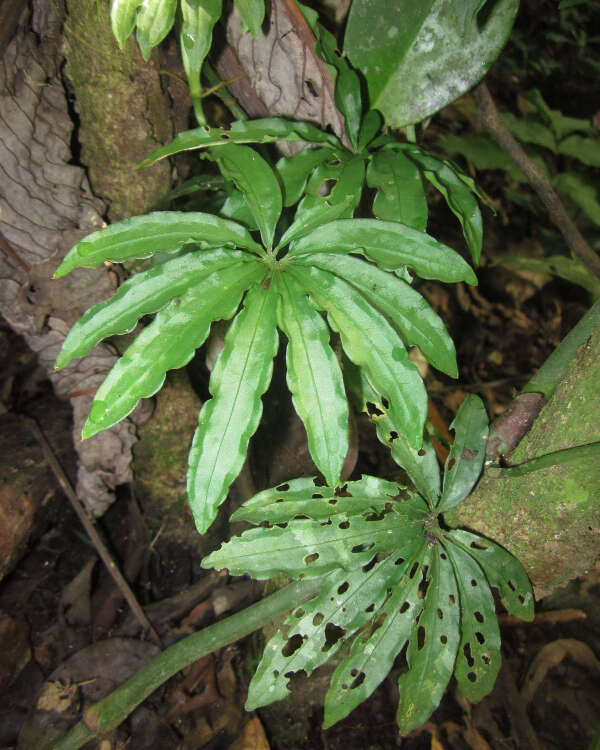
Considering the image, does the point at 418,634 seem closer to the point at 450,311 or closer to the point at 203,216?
the point at 203,216

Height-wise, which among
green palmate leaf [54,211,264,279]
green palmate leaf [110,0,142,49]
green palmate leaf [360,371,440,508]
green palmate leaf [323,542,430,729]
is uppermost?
green palmate leaf [110,0,142,49]

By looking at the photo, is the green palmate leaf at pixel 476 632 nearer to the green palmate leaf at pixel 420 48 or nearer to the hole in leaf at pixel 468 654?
the hole in leaf at pixel 468 654

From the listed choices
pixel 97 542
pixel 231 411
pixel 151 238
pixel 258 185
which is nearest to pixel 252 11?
pixel 258 185

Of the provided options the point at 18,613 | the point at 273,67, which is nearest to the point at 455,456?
the point at 273,67

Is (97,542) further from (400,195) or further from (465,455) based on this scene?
(400,195)

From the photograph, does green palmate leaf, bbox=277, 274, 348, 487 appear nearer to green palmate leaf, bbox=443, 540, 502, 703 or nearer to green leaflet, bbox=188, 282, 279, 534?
green leaflet, bbox=188, 282, 279, 534

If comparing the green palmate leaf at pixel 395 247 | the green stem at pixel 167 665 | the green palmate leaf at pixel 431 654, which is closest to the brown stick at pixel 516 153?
the green palmate leaf at pixel 395 247

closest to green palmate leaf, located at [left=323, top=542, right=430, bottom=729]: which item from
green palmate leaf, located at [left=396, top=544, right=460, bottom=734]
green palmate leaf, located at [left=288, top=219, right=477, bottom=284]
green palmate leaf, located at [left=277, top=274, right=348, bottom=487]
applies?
green palmate leaf, located at [left=396, top=544, right=460, bottom=734]
